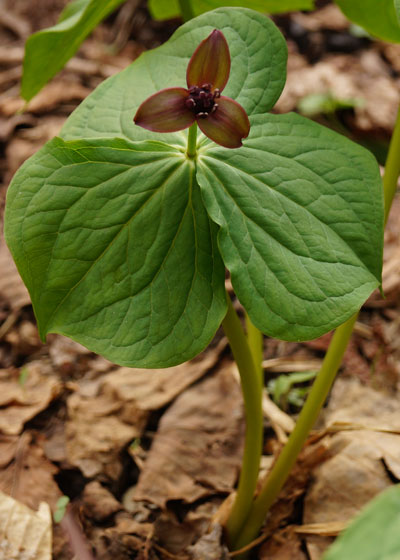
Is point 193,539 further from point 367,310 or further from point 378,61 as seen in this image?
point 378,61

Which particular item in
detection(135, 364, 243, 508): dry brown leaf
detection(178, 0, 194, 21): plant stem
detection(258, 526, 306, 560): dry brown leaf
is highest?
detection(178, 0, 194, 21): plant stem

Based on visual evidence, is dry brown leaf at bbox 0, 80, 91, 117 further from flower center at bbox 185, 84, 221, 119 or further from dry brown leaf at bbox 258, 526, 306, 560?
dry brown leaf at bbox 258, 526, 306, 560

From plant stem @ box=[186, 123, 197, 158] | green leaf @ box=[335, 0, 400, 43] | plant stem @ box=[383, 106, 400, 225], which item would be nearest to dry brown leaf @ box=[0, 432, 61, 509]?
plant stem @ box=[186, 123, 197, 158]

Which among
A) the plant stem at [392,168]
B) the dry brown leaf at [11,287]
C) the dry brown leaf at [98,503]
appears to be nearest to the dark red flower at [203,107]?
the plant stem at [392,168]

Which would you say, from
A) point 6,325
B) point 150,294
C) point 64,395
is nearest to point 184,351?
point 150,294

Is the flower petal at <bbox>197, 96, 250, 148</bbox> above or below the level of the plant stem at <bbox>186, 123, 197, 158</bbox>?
above
